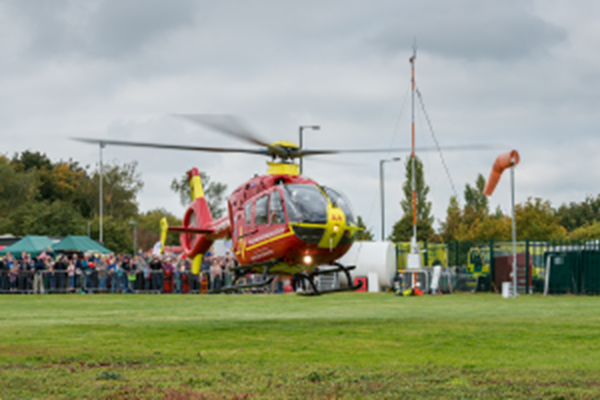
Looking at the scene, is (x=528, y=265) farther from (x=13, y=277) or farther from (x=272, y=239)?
(x=13, y=277)

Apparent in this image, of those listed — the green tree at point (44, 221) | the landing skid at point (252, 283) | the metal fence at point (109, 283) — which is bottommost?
the metal fence at point (109, 283)

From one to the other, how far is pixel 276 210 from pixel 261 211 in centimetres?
71

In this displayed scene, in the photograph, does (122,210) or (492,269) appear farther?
(122,210)

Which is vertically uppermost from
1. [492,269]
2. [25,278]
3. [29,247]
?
[29,247]

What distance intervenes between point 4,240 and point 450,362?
54668 mm

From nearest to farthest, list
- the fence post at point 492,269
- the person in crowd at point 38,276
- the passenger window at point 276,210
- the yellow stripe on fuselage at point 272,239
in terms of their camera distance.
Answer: the yellow stripe on fuselage at point 272,239, the passenger window at point 276,210, the fence post at point 492,269, the person in crowd at point 38,276

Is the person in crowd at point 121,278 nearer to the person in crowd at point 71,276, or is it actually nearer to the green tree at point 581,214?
the person in crowd at point 71,276

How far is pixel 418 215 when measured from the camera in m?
89.7

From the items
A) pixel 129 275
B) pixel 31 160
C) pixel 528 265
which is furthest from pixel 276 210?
pixel 31 160

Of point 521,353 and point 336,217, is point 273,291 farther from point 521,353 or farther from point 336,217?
point 521,353

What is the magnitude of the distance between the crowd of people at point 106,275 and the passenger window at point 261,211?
2148 centimetres

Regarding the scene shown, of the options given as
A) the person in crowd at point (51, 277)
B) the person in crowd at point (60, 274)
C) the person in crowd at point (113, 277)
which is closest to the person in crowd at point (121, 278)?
the person in crowd at point (113, 277)

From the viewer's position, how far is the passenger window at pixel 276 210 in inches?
669

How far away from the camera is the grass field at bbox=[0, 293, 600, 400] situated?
7.86 meters
